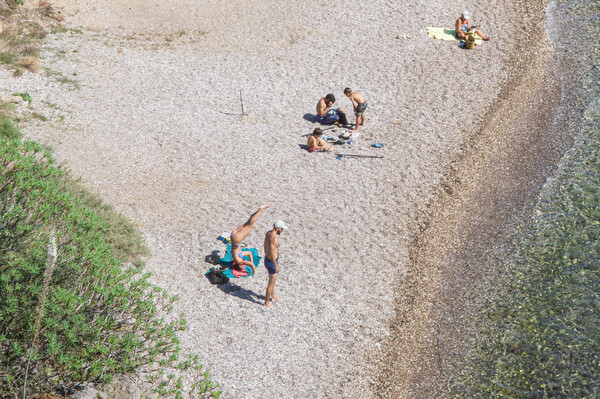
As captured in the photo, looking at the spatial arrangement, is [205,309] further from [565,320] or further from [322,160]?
[565,320]

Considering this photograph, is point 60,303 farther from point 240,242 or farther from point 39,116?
point 39,116

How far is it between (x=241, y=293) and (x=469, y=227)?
634 centimetres

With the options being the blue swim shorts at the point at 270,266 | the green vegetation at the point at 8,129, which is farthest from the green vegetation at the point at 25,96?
the blue swim shorts at the point at 270,266

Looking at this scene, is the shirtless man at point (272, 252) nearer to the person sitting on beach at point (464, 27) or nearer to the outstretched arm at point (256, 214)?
the outstretched arm at point (256, 214)

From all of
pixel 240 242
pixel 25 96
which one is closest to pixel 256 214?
pixel 240 242

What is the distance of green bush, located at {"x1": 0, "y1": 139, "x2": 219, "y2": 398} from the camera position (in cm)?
694

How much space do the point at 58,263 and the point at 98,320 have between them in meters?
0.96

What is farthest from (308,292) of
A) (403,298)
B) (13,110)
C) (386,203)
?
(13,110)

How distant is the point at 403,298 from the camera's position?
11984mm

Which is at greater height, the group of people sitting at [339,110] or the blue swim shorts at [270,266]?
the group of people sitting at [339,110]

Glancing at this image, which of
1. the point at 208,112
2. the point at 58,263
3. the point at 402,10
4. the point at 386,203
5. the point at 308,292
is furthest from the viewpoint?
the point at 402,10

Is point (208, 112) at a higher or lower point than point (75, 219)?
lower

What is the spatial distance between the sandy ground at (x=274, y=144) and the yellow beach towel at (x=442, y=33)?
1.30ft

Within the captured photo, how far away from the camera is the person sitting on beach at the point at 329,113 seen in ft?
55.3
